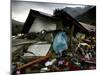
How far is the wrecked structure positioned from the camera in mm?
1917

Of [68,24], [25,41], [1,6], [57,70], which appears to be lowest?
[57,70]

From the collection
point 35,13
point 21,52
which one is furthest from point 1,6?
point 21,52

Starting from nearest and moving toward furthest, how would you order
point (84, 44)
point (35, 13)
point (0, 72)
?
point (0, 72) < point (35, 13) < point (84, 44)

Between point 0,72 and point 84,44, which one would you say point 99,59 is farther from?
point 0,72

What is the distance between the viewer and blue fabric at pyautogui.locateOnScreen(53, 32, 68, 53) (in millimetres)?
2000

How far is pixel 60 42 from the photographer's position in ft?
6.61

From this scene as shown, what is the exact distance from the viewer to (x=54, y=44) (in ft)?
6.55

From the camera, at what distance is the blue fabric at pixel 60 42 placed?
2.00m

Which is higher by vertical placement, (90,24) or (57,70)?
(90,24)

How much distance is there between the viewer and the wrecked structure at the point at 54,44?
1917 millimetres

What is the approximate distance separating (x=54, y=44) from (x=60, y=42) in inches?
2.6

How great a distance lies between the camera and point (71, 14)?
80.7 inches

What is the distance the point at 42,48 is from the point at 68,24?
36 cm

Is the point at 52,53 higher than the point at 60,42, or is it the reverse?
the point at 60,42
